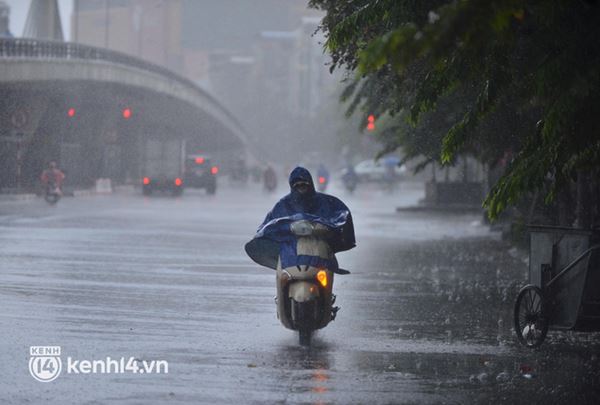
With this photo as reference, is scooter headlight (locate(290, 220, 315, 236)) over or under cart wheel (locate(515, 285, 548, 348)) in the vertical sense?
over

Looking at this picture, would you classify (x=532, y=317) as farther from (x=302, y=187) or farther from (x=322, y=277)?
(x=302, y=187)

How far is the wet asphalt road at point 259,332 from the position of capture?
8641mm

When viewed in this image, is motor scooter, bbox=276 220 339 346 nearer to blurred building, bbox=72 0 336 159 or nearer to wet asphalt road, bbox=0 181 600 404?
wet asphalt road, bbox=0 181 600 404

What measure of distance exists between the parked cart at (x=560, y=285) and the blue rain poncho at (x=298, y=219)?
1715 mm

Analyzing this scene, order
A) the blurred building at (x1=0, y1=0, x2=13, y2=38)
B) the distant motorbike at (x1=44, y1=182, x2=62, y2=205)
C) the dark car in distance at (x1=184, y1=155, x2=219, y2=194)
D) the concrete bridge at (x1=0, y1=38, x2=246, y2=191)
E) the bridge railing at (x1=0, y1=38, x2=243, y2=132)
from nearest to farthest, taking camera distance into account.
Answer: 1. the distant motorbike at (x1=44, y1=182, x2=62, y2=205)
2. the bridge railing at (x1=0, y1=38, x2=243, y2=132)
3. the concrete bridge at (x1=0, y1=38, x2=246, y2=191)
4. the dark car in distance at (x1=184, y1=155, x2=219, y2=194)
5. the blurred building at (x1=0, y1=0, x2=13, y2=38)

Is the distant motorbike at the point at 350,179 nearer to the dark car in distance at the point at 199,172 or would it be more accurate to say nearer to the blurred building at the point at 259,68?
the dark car in distance at the point at 199,172

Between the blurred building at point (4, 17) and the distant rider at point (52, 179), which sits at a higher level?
the blurred building at point (4, 17)

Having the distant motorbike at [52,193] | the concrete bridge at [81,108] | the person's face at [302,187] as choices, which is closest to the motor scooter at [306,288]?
the person's face at [302,187]

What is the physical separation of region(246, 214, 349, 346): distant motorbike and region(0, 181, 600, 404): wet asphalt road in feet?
0.84

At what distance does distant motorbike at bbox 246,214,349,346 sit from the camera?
10.8 meters

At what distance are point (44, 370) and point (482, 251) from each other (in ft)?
56.4

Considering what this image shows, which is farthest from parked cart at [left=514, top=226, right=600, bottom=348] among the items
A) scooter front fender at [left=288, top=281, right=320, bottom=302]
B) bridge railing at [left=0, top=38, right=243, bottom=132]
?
bridge railing at [left=0, top=38, right=243, bottom=132]

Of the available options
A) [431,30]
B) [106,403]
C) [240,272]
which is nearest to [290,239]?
[106,403]

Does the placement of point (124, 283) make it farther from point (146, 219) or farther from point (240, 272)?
point (146, 219)
